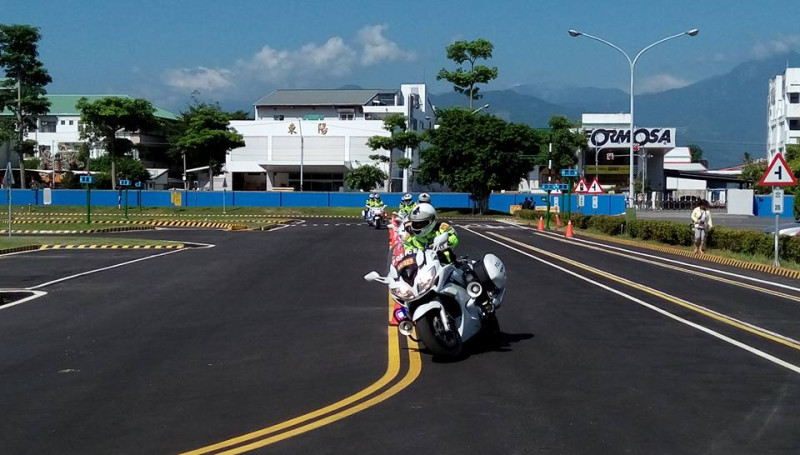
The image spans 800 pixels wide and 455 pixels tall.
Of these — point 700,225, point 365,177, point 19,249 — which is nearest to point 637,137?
point 365,177

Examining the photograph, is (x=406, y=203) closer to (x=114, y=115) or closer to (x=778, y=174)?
(x=778, y=174)

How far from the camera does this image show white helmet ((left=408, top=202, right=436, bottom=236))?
10.4 m

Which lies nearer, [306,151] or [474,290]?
[474,290]

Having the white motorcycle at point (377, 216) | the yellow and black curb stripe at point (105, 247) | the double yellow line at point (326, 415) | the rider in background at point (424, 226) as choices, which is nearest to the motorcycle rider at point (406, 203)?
the yellow and black curb stripe at point (105, 247)

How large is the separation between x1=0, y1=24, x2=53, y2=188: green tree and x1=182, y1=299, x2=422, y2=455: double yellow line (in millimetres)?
78806

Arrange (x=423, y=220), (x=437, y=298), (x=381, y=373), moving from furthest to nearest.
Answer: (x=423, y=220)
(x=437, y=298)
(x=381, y=373)

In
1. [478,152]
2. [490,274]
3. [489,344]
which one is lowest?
[489,344]

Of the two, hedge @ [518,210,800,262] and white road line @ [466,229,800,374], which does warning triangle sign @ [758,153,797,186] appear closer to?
hedge @ [518,210,800,262]

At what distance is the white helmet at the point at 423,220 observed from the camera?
34.2ft

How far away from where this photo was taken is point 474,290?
9.94m

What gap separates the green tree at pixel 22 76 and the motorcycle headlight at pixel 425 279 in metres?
78.4

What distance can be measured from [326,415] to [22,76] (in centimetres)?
8241

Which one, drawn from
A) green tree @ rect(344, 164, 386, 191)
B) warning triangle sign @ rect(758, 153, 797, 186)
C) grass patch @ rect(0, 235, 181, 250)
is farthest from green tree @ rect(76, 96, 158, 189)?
warning triangle sign @ rect(758, 153, 797, 186)

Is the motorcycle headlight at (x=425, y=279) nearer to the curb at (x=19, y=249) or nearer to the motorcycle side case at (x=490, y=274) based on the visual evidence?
the motorcycle side case at (x=490, y=274)
